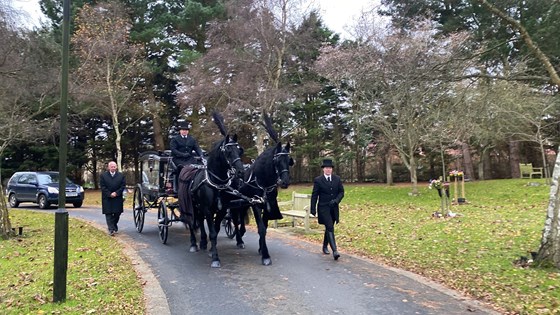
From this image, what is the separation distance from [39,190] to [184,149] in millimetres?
14559

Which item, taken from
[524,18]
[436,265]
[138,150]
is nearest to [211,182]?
[436,265]

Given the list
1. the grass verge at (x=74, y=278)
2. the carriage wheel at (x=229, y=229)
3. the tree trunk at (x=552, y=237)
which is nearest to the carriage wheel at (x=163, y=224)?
the grass verge at (x=74, y=278)

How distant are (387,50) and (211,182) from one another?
15187mm

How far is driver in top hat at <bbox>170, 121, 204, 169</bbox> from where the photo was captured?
412 inches

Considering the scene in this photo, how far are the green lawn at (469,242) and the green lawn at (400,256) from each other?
0.02 metres

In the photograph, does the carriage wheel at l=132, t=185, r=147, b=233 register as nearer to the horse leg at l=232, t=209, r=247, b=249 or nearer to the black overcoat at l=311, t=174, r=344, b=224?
the horse leg at l=232, t=209, r=247, b=249

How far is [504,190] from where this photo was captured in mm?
23000

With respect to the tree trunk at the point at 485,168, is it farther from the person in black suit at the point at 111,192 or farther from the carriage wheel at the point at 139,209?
the person in black suit at the point at 111,192

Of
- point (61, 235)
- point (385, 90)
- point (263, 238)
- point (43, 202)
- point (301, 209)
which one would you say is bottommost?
point (263, 238)

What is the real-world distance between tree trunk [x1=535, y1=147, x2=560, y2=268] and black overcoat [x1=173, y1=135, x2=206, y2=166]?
6.99m

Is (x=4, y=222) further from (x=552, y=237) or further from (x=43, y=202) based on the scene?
(x=552, y=237)

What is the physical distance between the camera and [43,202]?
21.6 metres

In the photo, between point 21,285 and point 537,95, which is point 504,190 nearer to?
point 537,95

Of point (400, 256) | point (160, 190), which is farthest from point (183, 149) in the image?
point (400, 256)
